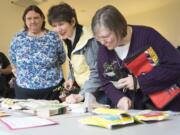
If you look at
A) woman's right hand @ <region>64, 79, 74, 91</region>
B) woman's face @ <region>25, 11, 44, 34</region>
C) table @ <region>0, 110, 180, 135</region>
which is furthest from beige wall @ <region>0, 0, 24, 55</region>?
table @ <region>0, 110, 180, 135</region>

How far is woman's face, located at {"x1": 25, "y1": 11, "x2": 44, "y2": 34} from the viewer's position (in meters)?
2.30

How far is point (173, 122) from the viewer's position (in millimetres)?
1135

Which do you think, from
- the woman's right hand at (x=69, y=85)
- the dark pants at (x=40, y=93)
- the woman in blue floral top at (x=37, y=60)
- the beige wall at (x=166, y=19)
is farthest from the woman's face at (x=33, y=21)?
the beige wall at (x=166, y=19)

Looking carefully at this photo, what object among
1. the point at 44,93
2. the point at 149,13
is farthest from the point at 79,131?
the point at 149,13

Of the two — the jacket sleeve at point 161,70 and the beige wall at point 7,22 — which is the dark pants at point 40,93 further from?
the beige wall at point 7,22

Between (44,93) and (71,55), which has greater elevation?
(71,55)

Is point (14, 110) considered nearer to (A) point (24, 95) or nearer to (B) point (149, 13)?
(A) point (24, 95)

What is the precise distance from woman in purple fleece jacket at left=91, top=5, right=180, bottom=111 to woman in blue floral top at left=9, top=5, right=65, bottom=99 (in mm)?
695

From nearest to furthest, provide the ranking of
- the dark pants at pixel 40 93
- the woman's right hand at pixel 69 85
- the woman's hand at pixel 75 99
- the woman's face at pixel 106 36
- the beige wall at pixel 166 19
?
the woman's face at pixel 106 36 → the woman's hand at pixel 75 99 → the woman's right hand at pixel 69 85 → the dark pants at pixel 40 93 → the beige wall at pixel 166 19

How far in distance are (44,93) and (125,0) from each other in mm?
4855

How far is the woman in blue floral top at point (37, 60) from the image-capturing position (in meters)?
2.24

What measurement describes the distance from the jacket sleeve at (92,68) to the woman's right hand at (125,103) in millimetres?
256

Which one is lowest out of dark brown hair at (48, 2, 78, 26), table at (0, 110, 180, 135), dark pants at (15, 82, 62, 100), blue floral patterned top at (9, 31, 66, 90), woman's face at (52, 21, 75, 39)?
table at (0, 110, 180, 135)

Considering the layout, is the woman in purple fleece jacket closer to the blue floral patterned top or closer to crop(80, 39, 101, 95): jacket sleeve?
crop(80, 39, 101, 95): jacket sleeve
